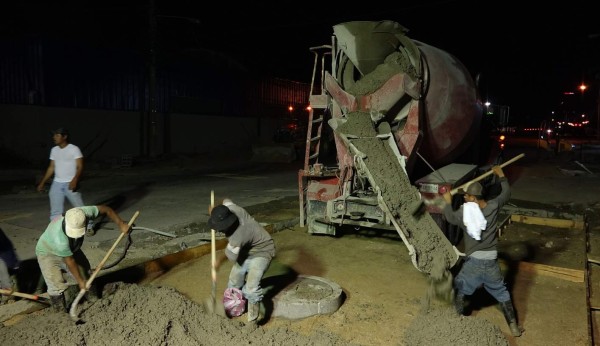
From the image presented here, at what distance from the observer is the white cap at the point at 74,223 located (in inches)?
164

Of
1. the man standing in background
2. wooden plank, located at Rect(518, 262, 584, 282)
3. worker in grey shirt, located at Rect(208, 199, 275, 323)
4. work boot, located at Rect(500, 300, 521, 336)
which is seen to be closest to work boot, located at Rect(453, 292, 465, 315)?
work boot, located at Rect(500, 300, 521, 336)

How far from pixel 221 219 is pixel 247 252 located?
595mm

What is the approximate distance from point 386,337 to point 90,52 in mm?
17938

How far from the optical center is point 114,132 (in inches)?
762

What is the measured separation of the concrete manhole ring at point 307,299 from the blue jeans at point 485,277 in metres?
1.34

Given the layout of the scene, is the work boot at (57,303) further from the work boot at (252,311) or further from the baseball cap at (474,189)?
the baseball cap at (474,189)

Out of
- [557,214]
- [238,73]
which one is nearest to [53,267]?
[557,214]

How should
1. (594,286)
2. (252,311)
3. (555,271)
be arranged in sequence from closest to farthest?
(252,311), (594,286), (555,271)

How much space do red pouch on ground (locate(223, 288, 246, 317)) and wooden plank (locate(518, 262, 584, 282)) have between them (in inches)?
155

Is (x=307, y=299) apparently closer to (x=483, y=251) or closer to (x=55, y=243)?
(x=483, y=251)

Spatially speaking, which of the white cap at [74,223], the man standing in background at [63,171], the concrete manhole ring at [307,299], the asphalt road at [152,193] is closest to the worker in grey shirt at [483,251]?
the concrete manhole ring at [307,299]

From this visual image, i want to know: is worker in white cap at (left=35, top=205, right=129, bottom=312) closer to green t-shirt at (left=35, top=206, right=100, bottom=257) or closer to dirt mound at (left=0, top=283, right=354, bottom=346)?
green t-shirt at (left=35, top=206, right=100, bottom=257)

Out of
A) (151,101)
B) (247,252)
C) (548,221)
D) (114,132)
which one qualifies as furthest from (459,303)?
(114,132)

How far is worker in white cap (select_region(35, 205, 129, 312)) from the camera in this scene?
13.8 ft
